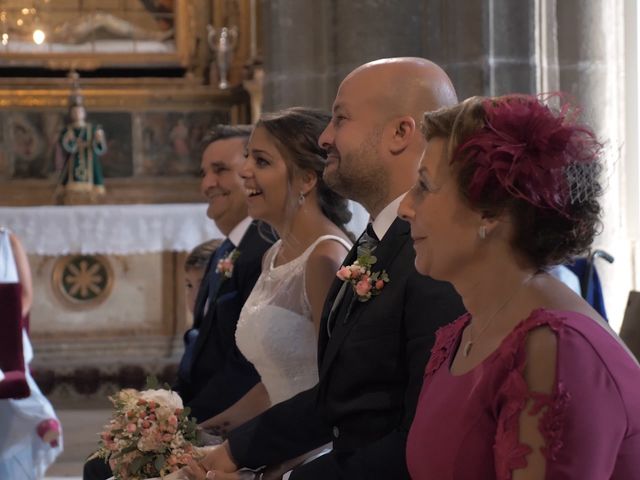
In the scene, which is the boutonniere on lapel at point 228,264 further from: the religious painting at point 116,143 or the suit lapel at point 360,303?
the religious painting at point 116,143

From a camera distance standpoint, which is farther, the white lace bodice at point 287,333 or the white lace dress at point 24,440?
the white lace dress at point 24,440

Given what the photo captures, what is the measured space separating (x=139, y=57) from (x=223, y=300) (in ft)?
21.8

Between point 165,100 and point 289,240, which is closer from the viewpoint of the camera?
point 289,240

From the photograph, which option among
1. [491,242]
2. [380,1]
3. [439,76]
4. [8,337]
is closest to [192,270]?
[8,337]

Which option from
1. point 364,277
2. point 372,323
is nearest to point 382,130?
point 364,277

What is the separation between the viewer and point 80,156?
33.2 feet

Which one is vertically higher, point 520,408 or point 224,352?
point 520,408

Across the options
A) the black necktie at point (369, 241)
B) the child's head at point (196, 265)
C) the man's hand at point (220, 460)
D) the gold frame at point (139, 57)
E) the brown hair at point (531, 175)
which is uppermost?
the gold frame at point (139, 57)

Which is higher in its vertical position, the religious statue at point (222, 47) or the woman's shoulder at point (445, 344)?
the religious statue at point (222, 47)

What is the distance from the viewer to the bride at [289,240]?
11.5 feet

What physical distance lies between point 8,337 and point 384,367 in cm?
371

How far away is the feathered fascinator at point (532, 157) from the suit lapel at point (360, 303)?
71cm

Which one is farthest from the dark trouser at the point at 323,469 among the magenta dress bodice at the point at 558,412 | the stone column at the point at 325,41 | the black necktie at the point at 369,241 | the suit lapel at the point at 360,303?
the stone column at the point at 325,41

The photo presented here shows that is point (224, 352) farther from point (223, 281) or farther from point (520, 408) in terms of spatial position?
point (520, 408)
